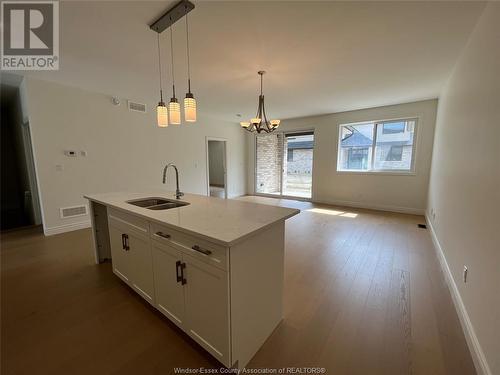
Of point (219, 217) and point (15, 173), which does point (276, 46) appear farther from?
point (15, 173)

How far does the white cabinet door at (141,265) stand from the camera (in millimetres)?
1650

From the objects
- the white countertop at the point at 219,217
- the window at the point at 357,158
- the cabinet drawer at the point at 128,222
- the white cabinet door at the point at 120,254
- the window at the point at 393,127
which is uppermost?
the window at the point at 393,127

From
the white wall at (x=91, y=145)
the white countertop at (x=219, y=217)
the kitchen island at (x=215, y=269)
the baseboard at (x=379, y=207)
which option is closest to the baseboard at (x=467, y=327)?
the kitchen island at (x=215, y=269)

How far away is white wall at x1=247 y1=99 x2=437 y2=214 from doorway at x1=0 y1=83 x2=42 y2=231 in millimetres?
6199

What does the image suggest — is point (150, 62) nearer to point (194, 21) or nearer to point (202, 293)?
point (194, 21)

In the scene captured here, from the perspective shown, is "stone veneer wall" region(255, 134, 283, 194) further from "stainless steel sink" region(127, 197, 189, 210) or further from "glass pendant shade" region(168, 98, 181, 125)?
"glass pendant shade" region(168, 98, 181, 125)

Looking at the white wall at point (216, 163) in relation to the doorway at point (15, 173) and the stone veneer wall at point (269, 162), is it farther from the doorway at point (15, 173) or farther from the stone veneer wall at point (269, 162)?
the doorway at point (15, 173)

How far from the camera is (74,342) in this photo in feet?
4.83

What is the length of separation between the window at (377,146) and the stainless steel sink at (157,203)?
4.89 metres

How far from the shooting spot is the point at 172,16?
180 cm

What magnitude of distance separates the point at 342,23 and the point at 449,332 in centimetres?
274

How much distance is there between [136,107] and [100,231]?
2942 mm

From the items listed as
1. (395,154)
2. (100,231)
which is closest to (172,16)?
(100,231)

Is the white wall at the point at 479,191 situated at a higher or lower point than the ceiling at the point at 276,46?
lower
